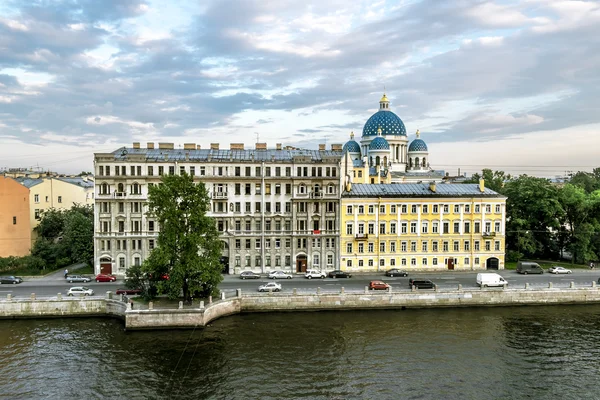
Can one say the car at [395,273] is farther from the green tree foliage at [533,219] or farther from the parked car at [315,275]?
the green tree foliage at [533,219]

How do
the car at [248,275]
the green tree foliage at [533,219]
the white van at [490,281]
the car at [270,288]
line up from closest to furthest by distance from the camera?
the car at [270,288] → the white van at [490,281] → the car at [248,275] → the green tree foliage at [533,219]

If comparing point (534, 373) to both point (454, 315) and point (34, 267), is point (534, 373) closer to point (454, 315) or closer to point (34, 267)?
point (454, 315)

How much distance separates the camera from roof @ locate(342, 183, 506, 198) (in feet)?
242

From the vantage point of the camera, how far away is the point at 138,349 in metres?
44.8

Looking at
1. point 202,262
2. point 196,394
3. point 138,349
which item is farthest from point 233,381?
point 202,262

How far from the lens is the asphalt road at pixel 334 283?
60906 millimetres

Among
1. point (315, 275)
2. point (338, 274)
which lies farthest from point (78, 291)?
point (338, 274)

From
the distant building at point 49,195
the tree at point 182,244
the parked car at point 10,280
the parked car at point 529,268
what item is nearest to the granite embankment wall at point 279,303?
the tree at point 182,244

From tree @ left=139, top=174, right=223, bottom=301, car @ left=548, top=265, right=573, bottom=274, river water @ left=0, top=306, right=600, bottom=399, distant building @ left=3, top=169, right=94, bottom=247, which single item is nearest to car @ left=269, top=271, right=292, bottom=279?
river water @ left=0, top=306, right=600, bottom=399

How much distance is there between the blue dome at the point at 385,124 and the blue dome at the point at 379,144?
5306mm

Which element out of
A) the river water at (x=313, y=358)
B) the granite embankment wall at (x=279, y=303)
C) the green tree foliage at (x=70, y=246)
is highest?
the green tree foliage at (x=70, y=246)

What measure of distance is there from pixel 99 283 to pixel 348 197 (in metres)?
38.0

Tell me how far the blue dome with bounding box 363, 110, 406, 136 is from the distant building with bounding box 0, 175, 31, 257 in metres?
84.9

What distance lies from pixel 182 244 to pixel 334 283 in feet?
74.5
